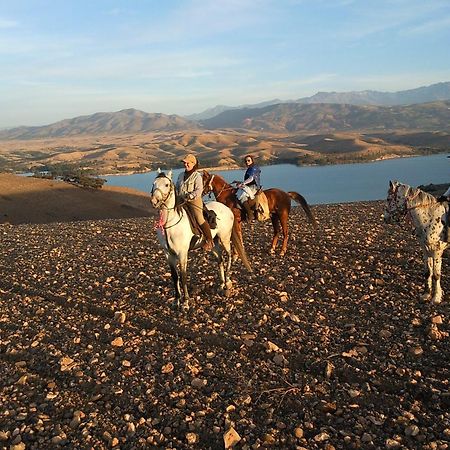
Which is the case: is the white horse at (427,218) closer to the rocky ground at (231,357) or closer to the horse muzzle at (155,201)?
the rocky ground at (231,357)

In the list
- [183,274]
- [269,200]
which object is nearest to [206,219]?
[183,274]

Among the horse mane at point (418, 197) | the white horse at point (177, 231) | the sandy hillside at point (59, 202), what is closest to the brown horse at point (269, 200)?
the white horse at point (177, 231)

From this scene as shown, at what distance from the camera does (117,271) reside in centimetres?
1298

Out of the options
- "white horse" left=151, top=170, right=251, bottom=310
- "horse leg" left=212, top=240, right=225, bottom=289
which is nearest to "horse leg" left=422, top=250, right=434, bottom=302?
"white horse" left=151, top=170, right=251, bottom=310

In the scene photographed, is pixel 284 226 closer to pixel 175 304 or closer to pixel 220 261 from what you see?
pixel 220 261

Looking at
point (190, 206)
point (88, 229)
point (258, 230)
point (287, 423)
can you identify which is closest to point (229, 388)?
point (287, 423)

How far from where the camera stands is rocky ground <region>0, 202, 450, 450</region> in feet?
18.1

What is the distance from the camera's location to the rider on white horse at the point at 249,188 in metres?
13.7

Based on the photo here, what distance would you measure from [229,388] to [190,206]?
4430mm

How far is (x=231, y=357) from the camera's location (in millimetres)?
7410

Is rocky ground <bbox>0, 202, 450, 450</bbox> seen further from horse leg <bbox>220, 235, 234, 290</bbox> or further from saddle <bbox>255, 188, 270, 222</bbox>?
saddle <bbox>255, 188, 270, 222</bbox>

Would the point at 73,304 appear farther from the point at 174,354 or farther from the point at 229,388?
the point at 229,388

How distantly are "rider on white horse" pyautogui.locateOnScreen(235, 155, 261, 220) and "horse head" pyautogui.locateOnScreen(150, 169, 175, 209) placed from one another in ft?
16.5

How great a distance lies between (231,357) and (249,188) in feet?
24.1
